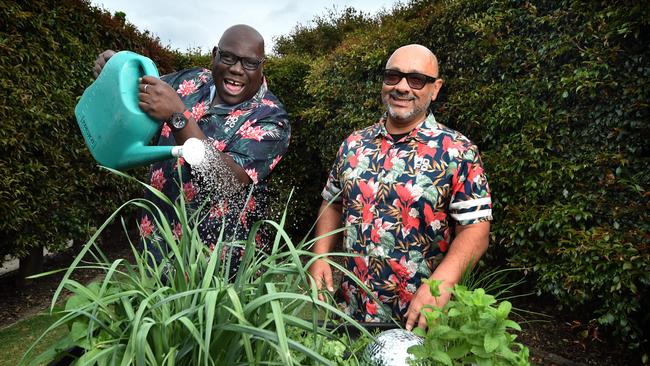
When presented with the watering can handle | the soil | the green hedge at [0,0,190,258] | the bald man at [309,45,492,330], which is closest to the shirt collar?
the bald man at [309,45,492,330]

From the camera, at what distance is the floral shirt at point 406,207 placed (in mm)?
1735

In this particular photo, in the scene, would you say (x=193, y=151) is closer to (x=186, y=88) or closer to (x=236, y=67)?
(x=236, y=67)

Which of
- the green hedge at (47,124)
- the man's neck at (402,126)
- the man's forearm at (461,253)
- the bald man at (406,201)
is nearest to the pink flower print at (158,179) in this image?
the bald man at (406,201)

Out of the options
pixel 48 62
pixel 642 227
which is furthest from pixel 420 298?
pixel 48 62

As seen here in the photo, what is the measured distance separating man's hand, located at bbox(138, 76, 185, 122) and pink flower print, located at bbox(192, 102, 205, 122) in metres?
0.33

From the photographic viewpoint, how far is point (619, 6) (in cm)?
268

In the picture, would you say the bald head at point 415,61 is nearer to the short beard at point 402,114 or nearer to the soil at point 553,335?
the short beard at point 402,114

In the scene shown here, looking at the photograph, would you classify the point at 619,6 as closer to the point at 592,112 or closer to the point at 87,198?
the point at 592,112

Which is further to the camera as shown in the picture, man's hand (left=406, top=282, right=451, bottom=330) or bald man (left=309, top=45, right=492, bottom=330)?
bald man (left=309, top=45, right=492, bottom=330)

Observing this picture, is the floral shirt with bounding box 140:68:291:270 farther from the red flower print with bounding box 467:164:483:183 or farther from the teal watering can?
the red flower print with bounding box 467:164:483:183

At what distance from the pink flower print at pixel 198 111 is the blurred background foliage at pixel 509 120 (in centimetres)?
85

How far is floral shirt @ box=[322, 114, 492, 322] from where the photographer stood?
1.74 metres

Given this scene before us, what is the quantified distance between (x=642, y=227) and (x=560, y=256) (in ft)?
1.64

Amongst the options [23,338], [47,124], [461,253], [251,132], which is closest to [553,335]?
[461,253]
